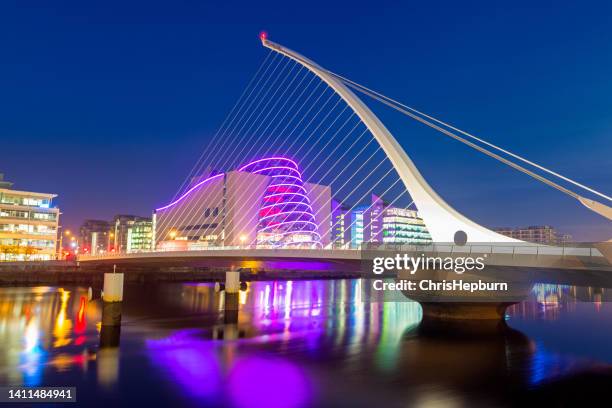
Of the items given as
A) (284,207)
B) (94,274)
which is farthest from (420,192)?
(284,207)

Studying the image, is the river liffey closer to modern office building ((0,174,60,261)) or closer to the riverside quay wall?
the riverside quay wall

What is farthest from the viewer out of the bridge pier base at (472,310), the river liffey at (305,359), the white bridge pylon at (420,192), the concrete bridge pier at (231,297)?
the concrete bridge pier at (231,297)

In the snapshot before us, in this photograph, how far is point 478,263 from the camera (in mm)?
21422

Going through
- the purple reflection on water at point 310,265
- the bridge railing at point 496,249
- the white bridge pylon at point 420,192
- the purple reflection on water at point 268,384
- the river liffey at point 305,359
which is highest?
the white bridge pylon at point 420,192

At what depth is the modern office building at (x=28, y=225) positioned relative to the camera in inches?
3125

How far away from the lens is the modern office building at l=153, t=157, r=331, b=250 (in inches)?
3132

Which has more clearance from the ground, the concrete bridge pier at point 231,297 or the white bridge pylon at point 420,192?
the white bridge pylon at point 420,192

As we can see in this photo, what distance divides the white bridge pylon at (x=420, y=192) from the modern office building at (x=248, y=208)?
42.4 m

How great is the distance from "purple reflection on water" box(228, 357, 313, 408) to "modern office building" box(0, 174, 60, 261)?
70.8m

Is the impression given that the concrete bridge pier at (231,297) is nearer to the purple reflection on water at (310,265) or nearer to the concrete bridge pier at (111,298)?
the purple reflection on water at (310,265)

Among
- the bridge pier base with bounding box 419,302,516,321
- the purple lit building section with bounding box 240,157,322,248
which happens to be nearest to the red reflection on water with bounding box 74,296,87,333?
the bridge pier base with bounding box 419,302,516,321

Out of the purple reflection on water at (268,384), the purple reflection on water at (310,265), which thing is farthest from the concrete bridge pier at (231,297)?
the purple reflection on water at (268,384)

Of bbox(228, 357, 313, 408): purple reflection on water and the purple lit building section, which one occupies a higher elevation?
the purple lit building section

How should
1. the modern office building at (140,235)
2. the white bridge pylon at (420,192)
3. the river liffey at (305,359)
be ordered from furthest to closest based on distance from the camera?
the modern office building at (140,235) → the white bridge pylon at (420,192) → the river liffey at (305,359)
